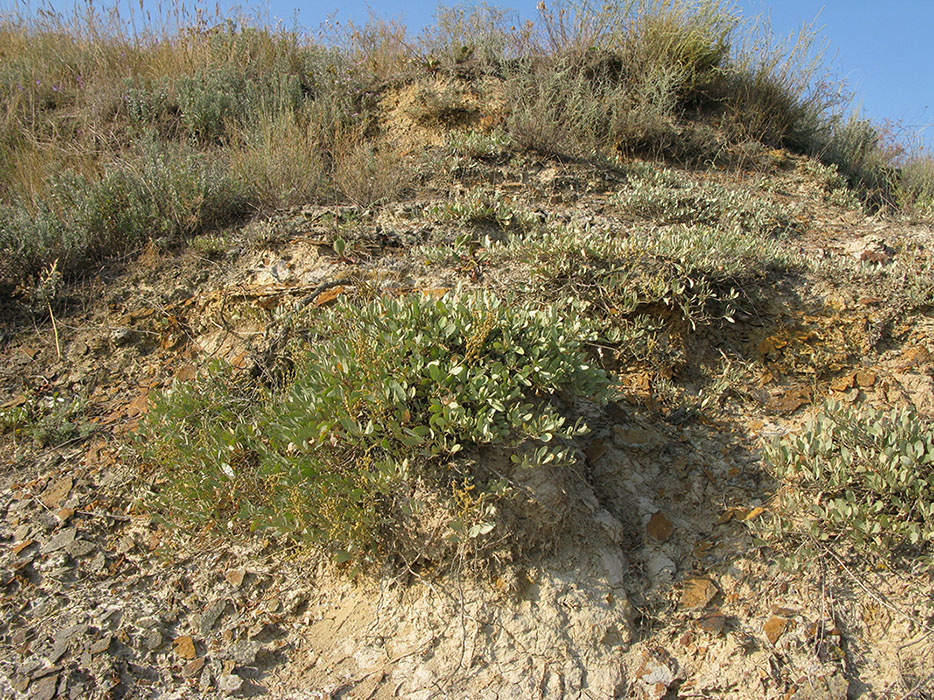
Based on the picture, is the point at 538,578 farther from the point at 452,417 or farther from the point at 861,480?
the point at 861,480

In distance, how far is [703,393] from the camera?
3559 mm

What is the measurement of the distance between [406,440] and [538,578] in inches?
30.9

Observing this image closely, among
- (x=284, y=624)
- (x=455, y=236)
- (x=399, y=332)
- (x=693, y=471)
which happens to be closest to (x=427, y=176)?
(x=455, y=236)

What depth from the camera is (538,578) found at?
8.77 ft

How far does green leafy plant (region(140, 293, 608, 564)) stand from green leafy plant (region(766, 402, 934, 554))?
3.15ft

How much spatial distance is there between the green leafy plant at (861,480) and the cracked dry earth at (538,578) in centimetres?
15

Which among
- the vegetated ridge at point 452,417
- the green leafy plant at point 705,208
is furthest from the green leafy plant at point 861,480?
the green leafy plant at point 705,208

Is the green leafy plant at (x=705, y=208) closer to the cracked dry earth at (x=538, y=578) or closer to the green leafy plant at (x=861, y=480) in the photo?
the cracked dry earth at (x=538, y=578)

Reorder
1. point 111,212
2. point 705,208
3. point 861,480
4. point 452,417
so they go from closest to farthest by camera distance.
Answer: point 452,417 → point 861,480 → point 111,212 → point 705,208

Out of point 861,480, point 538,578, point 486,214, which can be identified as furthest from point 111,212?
point 861,480

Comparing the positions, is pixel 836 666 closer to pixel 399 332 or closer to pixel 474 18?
pixel 399 332

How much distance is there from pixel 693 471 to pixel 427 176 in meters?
3.33

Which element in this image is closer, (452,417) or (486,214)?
(452,417)

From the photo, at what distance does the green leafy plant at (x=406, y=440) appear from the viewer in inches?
104
